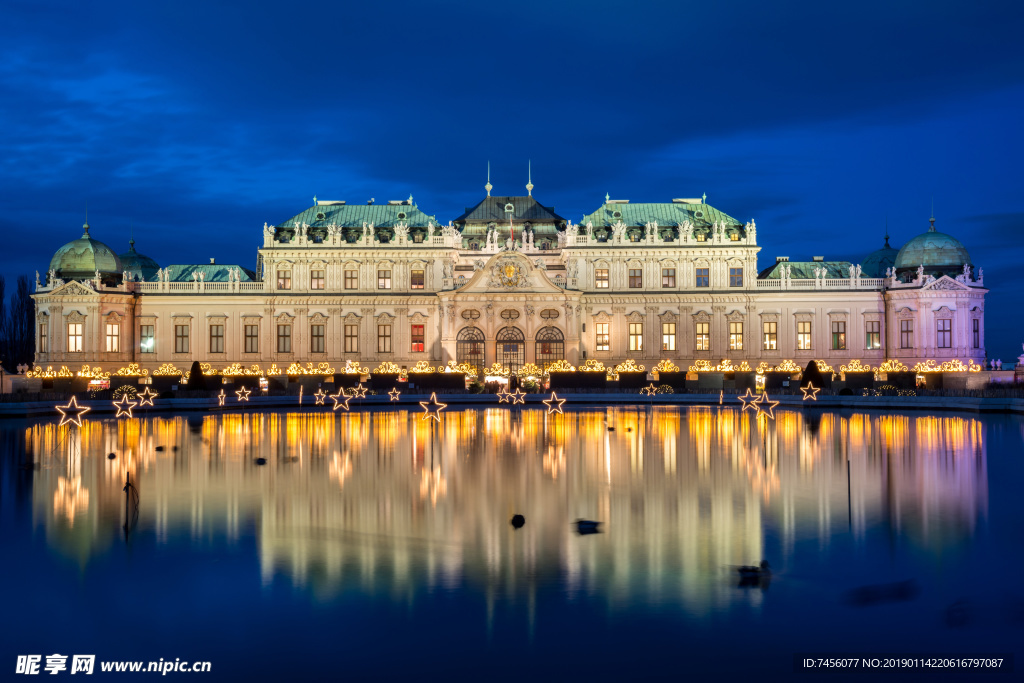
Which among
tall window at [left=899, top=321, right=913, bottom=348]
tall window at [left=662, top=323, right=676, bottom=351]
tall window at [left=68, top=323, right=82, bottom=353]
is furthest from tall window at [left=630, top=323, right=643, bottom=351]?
Answer: tall window at [left=68, top=323, right=82, bottom=353]

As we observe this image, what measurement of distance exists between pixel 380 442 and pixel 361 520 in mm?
14361

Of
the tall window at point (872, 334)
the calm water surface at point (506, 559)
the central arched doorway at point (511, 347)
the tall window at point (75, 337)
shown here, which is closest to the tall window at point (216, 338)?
the tall window at point (75, 337)

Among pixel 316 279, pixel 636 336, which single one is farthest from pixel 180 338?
pixel 636 336

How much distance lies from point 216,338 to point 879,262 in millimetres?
56411

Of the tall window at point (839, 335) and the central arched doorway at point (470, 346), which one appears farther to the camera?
the tall window at point (839, 335)

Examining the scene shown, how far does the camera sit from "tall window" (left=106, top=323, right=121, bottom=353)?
72500mm

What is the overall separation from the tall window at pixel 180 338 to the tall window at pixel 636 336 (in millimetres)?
35882

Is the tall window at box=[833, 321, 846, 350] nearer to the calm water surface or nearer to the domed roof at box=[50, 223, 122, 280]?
the calm water surface

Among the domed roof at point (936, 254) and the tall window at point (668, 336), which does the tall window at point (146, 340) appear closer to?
the tall window at point (668, 336)

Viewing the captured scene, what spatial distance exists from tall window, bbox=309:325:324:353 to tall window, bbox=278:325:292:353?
1.67m

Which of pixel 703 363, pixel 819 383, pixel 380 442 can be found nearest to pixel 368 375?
pixel 703 363

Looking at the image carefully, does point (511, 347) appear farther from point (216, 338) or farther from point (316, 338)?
point (216, 338)

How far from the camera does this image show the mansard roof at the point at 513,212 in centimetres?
8375

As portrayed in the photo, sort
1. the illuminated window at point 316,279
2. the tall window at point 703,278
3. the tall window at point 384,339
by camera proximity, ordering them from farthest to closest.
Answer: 1. the illuminated window at point 316,279
2. the tall window at point 384,339
3. the tall window at point 703,278
